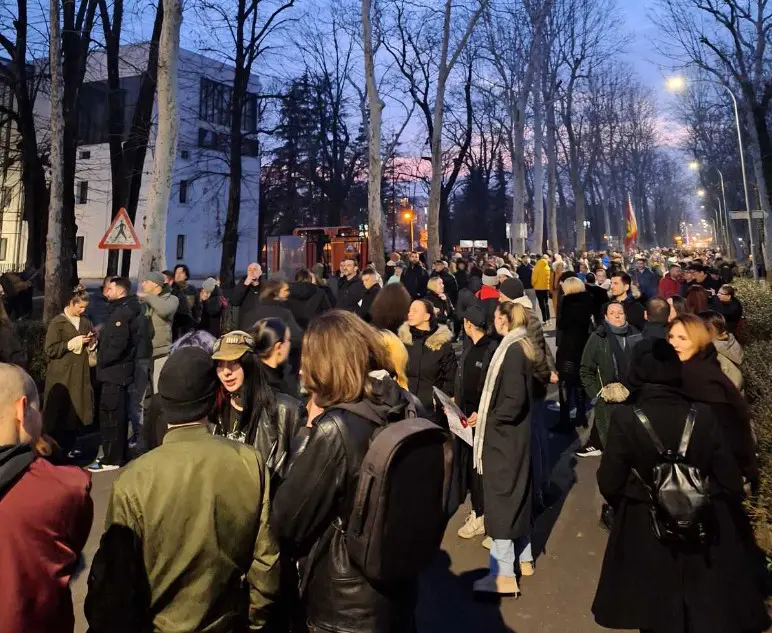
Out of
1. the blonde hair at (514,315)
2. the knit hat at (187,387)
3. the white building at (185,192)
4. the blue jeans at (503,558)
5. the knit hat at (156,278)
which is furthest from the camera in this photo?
the white building at (185,192)

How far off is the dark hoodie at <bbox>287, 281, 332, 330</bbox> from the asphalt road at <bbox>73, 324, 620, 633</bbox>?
3296 mm

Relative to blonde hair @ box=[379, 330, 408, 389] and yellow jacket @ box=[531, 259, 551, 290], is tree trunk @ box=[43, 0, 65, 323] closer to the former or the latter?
blonde hair @ box=[379, 330, 408, 389]

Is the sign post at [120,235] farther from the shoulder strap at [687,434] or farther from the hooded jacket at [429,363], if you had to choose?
the shoulder strap at [687,434]

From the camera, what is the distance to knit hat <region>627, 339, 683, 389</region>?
3068 millimetres

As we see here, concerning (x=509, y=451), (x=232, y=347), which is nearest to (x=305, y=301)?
(x=509, y=451)

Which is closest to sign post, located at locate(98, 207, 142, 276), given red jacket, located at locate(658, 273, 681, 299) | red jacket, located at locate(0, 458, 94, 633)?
red jacket, located at locate(0, 458, 94, 633)

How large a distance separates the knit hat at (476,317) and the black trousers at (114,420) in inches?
155

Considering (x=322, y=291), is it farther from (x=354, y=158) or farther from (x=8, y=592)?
(x=354, y=158)

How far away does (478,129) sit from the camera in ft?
165

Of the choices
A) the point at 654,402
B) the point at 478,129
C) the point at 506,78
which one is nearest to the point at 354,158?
the point at 478,129

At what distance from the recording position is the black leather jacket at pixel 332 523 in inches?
85.4

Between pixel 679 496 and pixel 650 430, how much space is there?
1.01ft

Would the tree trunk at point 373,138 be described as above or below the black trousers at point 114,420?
above

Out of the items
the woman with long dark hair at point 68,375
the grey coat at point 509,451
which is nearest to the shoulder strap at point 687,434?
the grey coat at point 509,451
